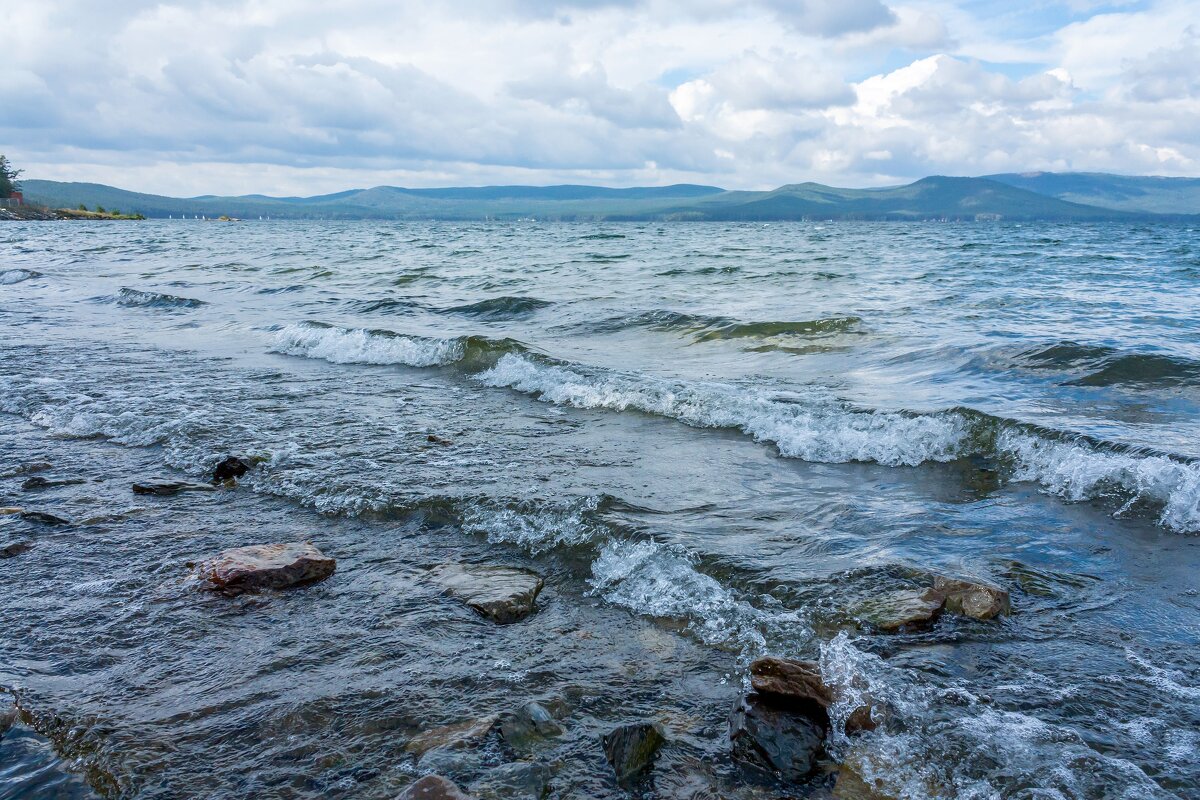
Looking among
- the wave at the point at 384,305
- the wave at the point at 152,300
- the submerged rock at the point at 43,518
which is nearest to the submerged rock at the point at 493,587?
the submerged rock at the point at 43,518

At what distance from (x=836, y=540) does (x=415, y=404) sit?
6.79 meters

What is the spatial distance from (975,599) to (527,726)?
303cm

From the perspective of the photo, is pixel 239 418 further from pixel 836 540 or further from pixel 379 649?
pixel 836 540

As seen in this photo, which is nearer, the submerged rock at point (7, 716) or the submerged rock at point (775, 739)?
the submerged rock at point (775, 739)

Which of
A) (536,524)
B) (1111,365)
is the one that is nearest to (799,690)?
(536,524)

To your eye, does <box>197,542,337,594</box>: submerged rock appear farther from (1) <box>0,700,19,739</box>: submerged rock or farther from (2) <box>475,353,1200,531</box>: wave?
(2) <box>475,353,1200,531</box>: wave

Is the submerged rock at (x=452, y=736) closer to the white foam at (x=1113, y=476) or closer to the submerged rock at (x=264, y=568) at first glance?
the submerged rock at (x=264, y=568)

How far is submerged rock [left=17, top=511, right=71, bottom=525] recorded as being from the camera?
638cm

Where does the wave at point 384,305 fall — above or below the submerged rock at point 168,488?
above

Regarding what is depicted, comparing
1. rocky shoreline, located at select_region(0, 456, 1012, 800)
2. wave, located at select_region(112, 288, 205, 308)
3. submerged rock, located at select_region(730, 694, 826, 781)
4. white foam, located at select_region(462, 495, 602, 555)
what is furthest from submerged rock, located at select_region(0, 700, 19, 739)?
wave, located at select_region(112, 288, 205, 308)

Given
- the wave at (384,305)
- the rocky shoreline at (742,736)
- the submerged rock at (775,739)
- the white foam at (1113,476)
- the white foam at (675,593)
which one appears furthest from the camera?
the wave at (384,305)

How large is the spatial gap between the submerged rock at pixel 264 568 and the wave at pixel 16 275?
3204cm

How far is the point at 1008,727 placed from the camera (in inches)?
148

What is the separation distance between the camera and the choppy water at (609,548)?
3.62 metres
